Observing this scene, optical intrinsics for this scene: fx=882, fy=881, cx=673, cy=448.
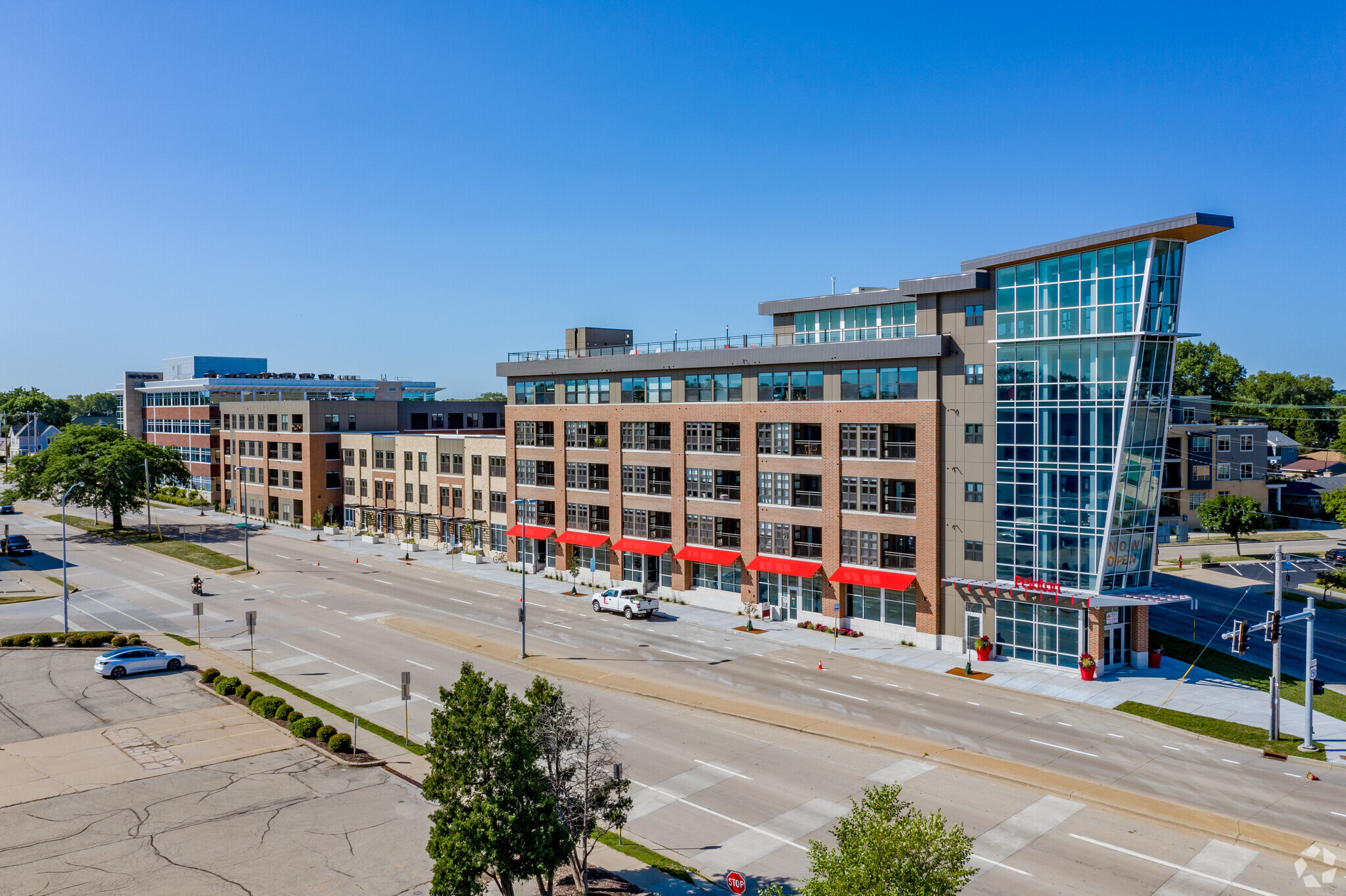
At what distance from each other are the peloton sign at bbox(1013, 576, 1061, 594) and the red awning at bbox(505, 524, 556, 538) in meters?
36.3

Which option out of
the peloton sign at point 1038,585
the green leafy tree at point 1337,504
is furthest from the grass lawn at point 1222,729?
the green leafy tree at point 1337,504

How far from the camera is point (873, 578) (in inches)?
1924

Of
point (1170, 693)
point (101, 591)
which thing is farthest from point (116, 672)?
point (1170, 693)

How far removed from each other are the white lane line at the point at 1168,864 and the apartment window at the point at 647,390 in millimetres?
40041

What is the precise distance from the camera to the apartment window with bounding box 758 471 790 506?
54281mm

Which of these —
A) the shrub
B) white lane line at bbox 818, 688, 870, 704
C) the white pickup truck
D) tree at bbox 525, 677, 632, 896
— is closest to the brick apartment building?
the white pickup truck

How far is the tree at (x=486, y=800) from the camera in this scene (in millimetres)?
17891

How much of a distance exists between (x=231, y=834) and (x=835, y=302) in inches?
1699

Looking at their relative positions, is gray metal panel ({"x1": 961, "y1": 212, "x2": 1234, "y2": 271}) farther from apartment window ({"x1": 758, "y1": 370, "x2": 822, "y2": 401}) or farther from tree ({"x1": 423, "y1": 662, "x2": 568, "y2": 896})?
tree ({"x1": 423, "y1": 662, "x2": 568, "y2": 896})

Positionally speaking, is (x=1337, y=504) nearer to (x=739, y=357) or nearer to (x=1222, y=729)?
(x=1222, y=729)

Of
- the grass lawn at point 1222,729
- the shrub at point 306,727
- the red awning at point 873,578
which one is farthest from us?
the red awning at point 873,578

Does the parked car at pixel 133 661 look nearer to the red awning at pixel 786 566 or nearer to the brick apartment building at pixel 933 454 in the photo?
the brick apartment building at pixel 933 454

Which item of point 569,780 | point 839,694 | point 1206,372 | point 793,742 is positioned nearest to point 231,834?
point 569,780

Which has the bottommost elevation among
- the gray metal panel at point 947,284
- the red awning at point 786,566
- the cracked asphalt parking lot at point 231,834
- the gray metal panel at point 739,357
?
the cracked asphalt parking lot at point 231,834
